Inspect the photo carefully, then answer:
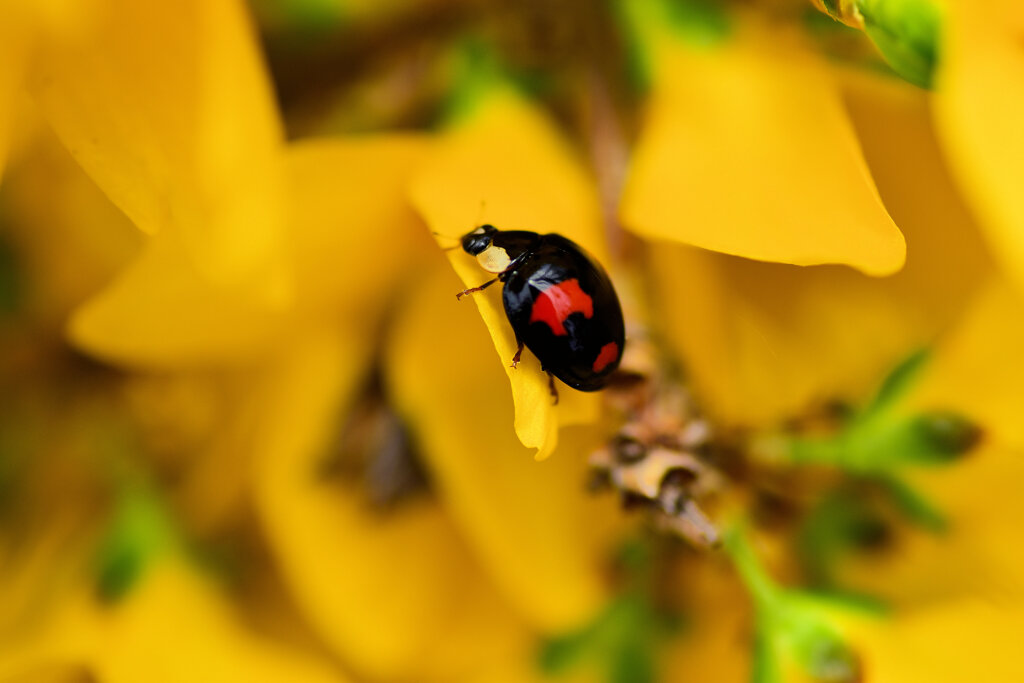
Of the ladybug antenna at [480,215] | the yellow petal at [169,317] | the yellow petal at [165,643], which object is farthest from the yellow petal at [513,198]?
the yellow petal at [165,643]

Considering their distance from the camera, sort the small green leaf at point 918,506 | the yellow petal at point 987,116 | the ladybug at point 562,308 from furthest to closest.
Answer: the small green leaf at point 918,506
the ladybug at point 562,308
the yellow petal at point 987,116

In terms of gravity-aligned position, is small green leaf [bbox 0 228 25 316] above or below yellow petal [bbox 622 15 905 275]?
below

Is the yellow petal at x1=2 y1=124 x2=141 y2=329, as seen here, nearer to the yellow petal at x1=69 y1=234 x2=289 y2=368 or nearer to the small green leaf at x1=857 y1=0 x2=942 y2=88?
the yellow petal at x1=69 y1=234 x2=289 y2=368

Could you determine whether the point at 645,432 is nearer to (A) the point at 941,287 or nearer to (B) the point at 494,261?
(B) the point at 494,261

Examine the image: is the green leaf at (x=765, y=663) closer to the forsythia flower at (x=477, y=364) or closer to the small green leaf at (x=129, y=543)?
the forsythia flower at (x=477, y=364)

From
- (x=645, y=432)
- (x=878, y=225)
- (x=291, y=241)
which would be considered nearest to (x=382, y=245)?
(x=291, y=241)

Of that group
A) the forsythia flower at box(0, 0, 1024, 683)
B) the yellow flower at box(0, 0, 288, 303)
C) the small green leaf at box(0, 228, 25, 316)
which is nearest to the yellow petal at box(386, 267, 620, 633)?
the forsythia flower at box(0, 0, 1024, 683)

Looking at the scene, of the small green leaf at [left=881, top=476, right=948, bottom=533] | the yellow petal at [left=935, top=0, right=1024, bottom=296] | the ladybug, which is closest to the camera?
the yellow petal at [left=935, top=0, right=1024, bottom=296]
